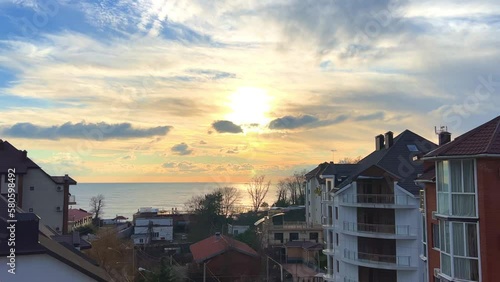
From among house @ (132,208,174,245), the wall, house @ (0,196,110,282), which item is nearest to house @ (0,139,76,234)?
house @ (0,196,110,282)

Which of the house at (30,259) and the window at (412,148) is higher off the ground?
the window at (412,148)

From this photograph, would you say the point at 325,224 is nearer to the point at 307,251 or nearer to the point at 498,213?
the point at 307,251

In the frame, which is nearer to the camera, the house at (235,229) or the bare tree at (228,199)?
the house at (235,229)

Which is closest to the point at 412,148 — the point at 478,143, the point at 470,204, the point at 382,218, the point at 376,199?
the point at 376,199

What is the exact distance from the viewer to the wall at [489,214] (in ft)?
34.3

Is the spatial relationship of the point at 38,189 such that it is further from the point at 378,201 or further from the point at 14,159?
the point at 378,201

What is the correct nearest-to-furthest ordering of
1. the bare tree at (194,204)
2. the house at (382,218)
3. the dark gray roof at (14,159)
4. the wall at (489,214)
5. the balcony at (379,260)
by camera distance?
the wall at (489,214) < the balcony at (379,260) < the house at (382,218) < the dark gray roof at (14,159) < the bare tree at (194,204)

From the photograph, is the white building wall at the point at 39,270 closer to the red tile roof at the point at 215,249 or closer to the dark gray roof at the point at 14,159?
the dark gray roof at the point at 14,159

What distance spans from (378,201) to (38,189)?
21.1m

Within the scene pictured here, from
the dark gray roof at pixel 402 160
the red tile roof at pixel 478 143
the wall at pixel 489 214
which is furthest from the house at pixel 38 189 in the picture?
the wall at pixel 489 214

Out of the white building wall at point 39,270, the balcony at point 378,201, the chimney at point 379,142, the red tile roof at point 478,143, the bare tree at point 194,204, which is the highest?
the chimney at point 379,142

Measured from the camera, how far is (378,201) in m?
22.6

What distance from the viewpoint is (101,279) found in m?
9.95

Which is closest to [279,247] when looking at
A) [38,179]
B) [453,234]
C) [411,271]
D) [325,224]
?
[325,224]
